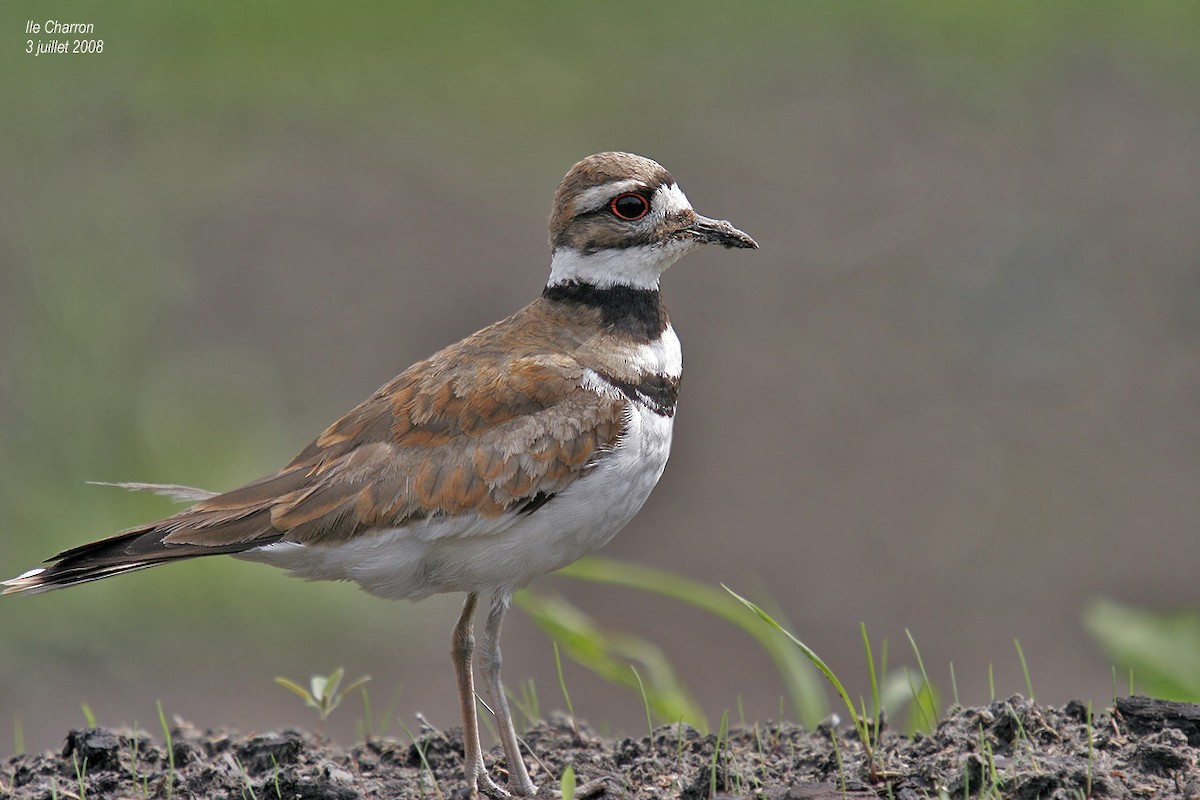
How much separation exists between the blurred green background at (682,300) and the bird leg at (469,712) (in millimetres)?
3251

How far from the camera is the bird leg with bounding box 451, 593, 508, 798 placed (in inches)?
200

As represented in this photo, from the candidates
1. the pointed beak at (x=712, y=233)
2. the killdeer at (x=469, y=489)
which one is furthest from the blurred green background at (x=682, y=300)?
the pointed beak at (x=712, y=233)

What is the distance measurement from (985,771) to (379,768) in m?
2.13

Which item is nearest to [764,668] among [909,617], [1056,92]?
[909,617]

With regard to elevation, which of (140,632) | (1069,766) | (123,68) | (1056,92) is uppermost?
(123,68)

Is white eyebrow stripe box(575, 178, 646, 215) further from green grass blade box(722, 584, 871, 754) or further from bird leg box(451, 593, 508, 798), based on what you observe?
green grass blade box(722, 584, 871, 754)

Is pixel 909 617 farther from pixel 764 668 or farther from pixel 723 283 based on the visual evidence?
pixel 723 283

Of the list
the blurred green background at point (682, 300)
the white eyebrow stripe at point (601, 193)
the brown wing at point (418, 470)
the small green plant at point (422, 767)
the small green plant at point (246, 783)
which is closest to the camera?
the small green plant at point (246, 783)

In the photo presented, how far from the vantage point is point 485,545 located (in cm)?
504

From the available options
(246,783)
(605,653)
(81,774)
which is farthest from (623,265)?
(81,774)

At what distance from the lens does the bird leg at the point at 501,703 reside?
16.5 ft

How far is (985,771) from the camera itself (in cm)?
434

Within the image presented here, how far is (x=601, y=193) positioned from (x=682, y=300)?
5.71 m

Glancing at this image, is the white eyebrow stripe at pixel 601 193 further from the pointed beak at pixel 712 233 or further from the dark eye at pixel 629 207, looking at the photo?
the pointed beak at pixel 712 233
